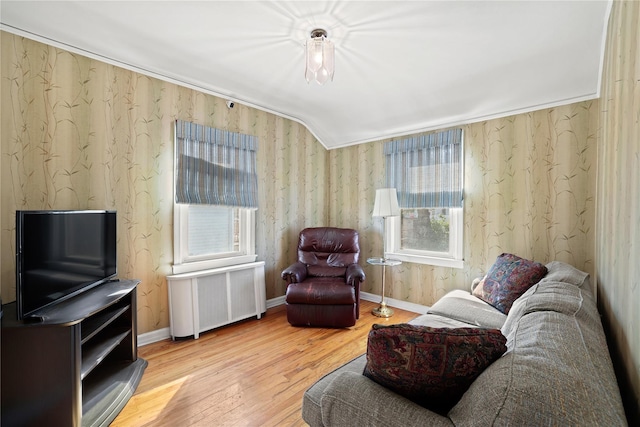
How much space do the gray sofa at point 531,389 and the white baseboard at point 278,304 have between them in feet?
7.34

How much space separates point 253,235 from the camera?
3568 mm

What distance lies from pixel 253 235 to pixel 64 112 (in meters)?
2.12

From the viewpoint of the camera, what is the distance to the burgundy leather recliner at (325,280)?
121 inches

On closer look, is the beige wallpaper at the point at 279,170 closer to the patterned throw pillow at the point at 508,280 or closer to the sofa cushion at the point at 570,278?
the sofa cushion at the point at 570,278

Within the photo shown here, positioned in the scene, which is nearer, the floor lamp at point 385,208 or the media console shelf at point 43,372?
the media console shelf at point 43,372

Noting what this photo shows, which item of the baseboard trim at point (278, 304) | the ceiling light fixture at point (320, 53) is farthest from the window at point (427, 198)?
the ceiling light fixture at point (320, 53)

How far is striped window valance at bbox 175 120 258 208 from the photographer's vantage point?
2.94m

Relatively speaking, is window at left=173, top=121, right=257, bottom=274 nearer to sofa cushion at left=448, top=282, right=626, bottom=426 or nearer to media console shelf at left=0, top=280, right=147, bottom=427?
media console shelf at left=0, top=280, right=147, bottom=427

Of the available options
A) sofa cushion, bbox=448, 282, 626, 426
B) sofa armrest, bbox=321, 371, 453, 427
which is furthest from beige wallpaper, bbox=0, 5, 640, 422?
sofa armrest, bbox=321, 371, 453, 427

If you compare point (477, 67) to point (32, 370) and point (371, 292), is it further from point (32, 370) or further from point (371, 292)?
point (32, 370)

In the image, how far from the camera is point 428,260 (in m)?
3.58

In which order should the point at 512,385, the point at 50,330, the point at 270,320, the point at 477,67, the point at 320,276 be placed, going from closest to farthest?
the point at 512,385, the point at 50,330, the point at 477,67, the point at 270,320, the point at 320,276

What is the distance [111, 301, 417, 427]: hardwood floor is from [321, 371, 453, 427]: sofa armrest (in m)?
0.99

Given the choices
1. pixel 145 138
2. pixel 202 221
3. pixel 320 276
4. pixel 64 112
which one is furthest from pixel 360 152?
pixel 64 112
